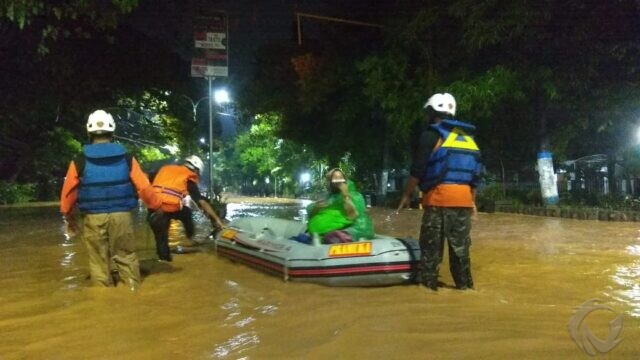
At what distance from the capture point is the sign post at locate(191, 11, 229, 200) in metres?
15.5

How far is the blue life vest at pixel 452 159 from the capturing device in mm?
5852

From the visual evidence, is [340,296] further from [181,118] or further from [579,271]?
[181,118]

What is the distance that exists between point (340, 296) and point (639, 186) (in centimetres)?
1814

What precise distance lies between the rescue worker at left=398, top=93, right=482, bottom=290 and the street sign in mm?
10799

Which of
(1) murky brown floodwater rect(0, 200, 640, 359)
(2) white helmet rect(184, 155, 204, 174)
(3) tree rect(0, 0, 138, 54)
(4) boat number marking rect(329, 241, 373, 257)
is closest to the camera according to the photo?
(1) murky brown floodwater rect(0, 200, 640, 359)

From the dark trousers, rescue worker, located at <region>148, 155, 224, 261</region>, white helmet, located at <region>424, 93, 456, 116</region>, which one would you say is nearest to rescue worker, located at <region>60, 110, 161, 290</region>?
the dark trousers

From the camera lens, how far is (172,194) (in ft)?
27.1

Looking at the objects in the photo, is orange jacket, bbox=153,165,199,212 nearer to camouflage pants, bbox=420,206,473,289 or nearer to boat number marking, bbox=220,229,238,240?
boat number marking, bbox=220,229,238,240

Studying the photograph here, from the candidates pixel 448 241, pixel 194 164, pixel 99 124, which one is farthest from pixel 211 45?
pixel 448 241

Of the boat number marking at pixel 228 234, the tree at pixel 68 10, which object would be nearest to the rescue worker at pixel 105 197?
the boat number marking at pixel 228 234

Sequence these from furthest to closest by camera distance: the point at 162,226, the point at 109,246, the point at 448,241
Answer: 1. the point at 162,226
2. the point at 109,246
3. the point at 448,241

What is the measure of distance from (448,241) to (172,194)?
405 centimetres

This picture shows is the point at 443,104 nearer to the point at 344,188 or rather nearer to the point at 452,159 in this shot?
the point at 452,159

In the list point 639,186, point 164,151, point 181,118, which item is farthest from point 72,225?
point 164,151
